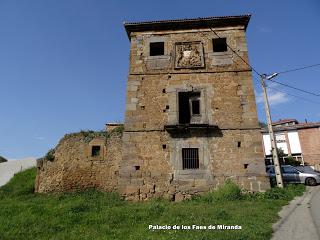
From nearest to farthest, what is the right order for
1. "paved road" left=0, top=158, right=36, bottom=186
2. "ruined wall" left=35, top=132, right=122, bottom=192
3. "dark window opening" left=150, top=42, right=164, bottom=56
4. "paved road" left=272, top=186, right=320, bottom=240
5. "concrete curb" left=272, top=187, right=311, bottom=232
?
"paved road" left=272, top=186, right=320, bottom=240 → "concrete curb" left=272, top=187, right=311, bottom=232 → "ruined wall" left=35, top=132, right=122, bottom=192 → "dark window opening" left=150, top=42, right=164, bottom=56 → "paved road" left=0, top=158, right=36, bottom=186

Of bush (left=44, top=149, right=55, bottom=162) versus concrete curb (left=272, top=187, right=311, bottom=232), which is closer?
concrete curb (left=272, top=187, right=311, bottom=232)

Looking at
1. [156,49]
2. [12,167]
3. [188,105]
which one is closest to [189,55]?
[156,49]

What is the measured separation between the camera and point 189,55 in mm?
13203

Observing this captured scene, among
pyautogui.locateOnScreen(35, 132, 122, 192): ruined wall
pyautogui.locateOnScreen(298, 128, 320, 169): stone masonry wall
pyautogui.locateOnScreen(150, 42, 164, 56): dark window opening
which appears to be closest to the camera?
pyautogui.locateOnScreen(35, 132, 122, 192): ruined wall

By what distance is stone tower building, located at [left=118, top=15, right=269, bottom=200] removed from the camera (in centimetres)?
1136

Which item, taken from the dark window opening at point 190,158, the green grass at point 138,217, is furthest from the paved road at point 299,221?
the dark window opening at point 190,158

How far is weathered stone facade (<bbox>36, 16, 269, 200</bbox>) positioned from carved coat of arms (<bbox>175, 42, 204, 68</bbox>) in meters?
0.05

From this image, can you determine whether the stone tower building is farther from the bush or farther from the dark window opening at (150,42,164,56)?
the bush

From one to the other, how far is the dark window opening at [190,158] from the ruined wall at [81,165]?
10.3 feet

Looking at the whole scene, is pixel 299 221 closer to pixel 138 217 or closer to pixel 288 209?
pixel 288 209

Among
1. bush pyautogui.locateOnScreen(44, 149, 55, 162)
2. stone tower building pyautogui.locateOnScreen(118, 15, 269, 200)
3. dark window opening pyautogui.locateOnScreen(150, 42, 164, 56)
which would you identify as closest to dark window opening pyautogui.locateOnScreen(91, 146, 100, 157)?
stone tower building pyautogui.locateOnScreen(118, 15, 269, 200)

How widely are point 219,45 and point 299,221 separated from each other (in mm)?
9366

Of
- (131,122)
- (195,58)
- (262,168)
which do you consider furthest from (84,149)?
(262,168)

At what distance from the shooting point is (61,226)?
7531 millimetres
